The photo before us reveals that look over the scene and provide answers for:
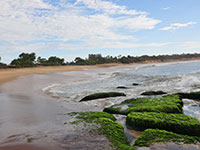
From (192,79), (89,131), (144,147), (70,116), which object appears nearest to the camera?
(144,147)

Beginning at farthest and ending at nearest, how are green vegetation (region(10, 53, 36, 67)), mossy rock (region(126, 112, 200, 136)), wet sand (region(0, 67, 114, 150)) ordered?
green vegetation (region(10, 53, 36, 67)) → mossy rock (region(126, 112, 200, 136)) → wet sand (region(0, 67, 114, 150))

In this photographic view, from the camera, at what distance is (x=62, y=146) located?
3.53m

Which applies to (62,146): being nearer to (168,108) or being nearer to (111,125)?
(111,125)

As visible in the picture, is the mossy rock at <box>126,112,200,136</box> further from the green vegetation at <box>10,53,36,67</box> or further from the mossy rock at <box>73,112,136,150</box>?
the green vegetation at <box>10,53,36,67</box>

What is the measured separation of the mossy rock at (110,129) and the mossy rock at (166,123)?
1.87 feet

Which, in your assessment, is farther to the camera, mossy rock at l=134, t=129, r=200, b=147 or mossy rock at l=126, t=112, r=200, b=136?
mossy rock at l=126, t=112, r=200, b=136

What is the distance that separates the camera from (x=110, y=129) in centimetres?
434

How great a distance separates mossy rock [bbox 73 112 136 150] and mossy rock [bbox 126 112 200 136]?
0.57 meters

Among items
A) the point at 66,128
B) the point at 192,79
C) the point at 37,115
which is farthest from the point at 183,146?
the point at 192,79

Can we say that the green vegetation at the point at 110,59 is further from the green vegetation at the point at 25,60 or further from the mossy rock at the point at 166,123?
the mossy rock at the point at 166,123

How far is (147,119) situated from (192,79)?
12.6 meters

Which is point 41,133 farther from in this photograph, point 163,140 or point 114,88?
point 114,88

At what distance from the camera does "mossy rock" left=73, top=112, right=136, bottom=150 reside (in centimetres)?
361

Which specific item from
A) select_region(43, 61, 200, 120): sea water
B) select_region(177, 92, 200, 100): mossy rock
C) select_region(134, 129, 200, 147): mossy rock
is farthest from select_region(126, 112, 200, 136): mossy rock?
select_region(177, 92, 200, 100): mossy rock
